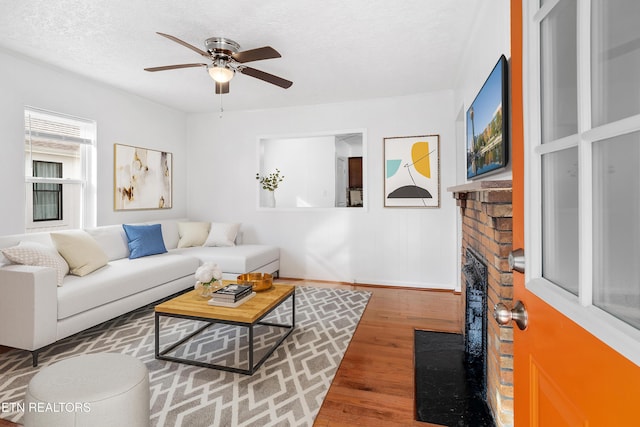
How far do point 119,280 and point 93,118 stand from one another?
2159 millimetres

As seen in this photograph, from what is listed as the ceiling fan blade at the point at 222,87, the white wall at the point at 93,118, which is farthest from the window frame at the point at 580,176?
the white wall at the point at 93,118

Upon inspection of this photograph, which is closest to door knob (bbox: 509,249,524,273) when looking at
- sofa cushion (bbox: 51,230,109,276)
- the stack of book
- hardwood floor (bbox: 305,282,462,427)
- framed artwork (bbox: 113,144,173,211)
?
hardwood floor (bbox: 305,282,462,427)

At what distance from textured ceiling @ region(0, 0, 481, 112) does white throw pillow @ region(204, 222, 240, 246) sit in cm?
190

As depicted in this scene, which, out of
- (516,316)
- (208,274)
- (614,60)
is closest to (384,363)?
(208,274)

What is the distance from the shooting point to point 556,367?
669 millimetres

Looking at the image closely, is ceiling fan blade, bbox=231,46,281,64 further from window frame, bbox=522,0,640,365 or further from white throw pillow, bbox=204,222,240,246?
white throw pillow, bbox=204,222,240,246

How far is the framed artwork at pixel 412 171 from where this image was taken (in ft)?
14.0

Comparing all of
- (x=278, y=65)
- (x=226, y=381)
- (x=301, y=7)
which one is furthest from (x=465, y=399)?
(x=278, y=65)

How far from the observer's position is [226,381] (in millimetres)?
2131

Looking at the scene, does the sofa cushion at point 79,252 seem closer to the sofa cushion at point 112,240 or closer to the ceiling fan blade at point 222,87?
the sofa cushion at point 112,240

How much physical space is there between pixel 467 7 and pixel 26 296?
3.72 metres

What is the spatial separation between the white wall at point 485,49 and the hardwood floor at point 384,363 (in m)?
1.44

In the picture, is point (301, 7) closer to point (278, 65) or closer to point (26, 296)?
point (278, 65)

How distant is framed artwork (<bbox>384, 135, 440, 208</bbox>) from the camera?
4273 mm
